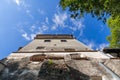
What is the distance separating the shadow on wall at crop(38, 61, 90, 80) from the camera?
27.3 feet

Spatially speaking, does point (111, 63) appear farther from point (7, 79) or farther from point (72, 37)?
point (72, 37)

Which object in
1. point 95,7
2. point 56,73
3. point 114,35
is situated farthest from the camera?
point 114,35

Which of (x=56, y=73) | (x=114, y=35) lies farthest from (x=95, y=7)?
(x=114, y=35)

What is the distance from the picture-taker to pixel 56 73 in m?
8.60

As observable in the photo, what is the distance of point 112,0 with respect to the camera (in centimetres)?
1102

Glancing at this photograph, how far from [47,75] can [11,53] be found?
7918 mm

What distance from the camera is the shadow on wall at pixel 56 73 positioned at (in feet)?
27.3

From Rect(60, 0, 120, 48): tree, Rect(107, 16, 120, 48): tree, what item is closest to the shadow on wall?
Rect(60, 0, 120, 48): tree

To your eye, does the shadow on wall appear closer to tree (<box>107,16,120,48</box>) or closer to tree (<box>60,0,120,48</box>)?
tree (<box>60,0,120,48</box>)

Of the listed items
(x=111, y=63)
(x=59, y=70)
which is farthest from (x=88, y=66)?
(x=59, y=70)

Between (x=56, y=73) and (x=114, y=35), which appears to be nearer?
(x=56, y=73)

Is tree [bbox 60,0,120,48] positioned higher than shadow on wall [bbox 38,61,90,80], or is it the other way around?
tree [bbox 60,0,120,48]

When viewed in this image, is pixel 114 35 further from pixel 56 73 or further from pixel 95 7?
pixel 56 73

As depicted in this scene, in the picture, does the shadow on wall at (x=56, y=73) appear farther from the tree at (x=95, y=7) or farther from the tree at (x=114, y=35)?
the tree at (x=114, y=35)
